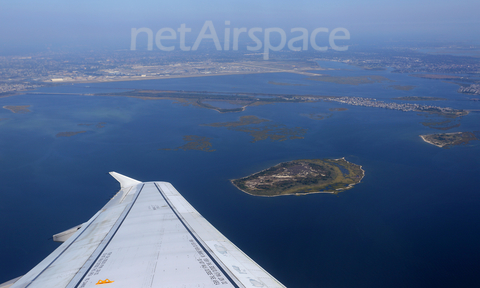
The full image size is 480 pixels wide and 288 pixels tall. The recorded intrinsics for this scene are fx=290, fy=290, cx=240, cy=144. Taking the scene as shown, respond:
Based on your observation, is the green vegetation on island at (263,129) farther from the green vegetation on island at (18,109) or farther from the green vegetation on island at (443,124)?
the green vegetation on island at (18,109)

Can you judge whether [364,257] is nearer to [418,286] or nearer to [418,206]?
[418,286]

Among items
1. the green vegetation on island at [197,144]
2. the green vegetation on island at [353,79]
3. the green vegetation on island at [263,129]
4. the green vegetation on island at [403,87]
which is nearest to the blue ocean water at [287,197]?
the green vegetation on island at [197,144]

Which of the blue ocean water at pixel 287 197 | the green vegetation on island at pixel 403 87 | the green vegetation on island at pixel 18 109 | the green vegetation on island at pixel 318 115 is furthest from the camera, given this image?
the green vegetation on island at pixel 403 87

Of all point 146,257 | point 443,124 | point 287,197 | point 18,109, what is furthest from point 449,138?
point 18,109

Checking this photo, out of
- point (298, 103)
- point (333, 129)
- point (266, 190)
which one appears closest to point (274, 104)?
point (298, 103)

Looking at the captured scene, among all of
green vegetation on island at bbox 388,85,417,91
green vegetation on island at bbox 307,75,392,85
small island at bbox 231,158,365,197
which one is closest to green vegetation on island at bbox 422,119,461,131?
small island at bbox 231,158,365,197

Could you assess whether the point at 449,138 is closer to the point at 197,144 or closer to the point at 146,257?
the point at 197,144
